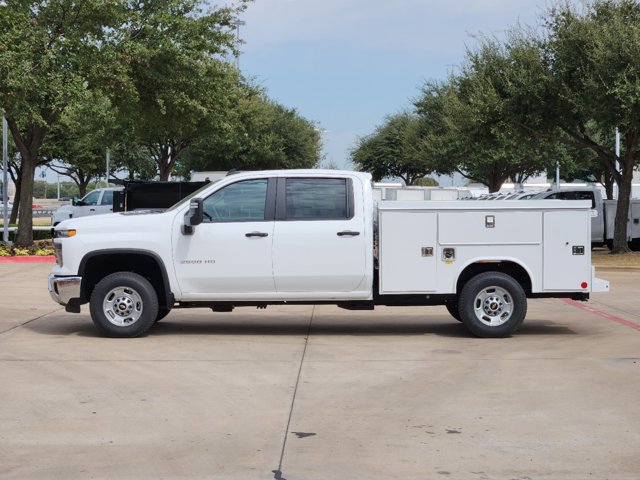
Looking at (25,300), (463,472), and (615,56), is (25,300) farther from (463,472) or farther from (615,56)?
(615,56)

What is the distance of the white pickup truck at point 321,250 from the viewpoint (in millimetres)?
11461

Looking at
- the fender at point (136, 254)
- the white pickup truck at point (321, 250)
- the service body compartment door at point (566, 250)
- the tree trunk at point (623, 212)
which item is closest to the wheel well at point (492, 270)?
the white pickup truck at point (321, 250)


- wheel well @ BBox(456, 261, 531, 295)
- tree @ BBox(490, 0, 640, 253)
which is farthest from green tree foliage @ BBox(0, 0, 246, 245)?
wheel well @ BBox(456, 261, 531, 295)

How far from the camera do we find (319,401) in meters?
8.20

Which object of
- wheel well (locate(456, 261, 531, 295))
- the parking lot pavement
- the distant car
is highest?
the distant car

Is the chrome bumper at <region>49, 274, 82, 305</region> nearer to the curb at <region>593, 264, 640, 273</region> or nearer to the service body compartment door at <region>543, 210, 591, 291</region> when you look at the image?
the service body compartment door at <region>543, 210, 591, 291</region>

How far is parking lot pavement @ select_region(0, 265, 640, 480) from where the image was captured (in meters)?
6.34

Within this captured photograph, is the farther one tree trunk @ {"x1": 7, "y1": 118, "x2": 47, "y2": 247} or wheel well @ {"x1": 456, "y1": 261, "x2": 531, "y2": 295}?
tree trunk @ {"x1": 7, "y1": 118, "x2": 47, "y2": 247}

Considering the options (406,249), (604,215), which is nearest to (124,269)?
(406,249)

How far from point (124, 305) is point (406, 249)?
347 centimetres

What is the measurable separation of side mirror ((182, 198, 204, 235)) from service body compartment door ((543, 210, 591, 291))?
4.13m

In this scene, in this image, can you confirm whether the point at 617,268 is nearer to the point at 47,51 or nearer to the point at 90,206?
the point at 47,51

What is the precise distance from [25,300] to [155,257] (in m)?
5.21

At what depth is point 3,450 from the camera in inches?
260
